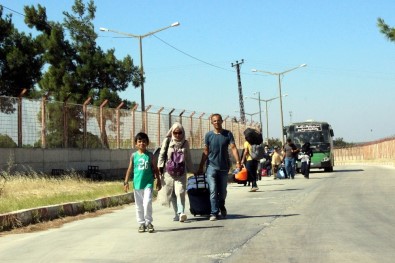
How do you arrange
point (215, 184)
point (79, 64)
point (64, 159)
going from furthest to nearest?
point (79, 64) < point (64, 159) < point (215, 184)

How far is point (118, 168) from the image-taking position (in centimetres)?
2761

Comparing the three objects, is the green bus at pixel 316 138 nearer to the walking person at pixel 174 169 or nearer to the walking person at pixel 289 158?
the walking person at pixel 289 158

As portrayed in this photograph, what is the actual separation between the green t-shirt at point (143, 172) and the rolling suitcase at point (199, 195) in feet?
5.63

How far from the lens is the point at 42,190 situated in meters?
18.3

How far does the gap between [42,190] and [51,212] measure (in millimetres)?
4883

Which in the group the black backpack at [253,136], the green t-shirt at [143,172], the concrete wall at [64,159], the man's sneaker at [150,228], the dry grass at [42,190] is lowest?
the man's sneaker at [150,228]

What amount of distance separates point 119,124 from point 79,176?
494 centimetres

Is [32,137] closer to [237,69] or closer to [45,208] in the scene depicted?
[45,208]

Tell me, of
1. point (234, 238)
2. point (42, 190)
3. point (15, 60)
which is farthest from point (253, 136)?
point (15, 60)

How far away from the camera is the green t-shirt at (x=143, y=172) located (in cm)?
1066

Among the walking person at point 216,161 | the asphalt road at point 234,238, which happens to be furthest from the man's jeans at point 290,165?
the walking person at point 216,161

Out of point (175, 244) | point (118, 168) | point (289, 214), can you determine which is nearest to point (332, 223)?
point (289, 214)

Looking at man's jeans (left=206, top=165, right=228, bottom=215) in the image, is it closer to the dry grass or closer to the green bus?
the dry grass

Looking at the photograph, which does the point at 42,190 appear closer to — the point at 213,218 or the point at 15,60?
the point at 213,218
